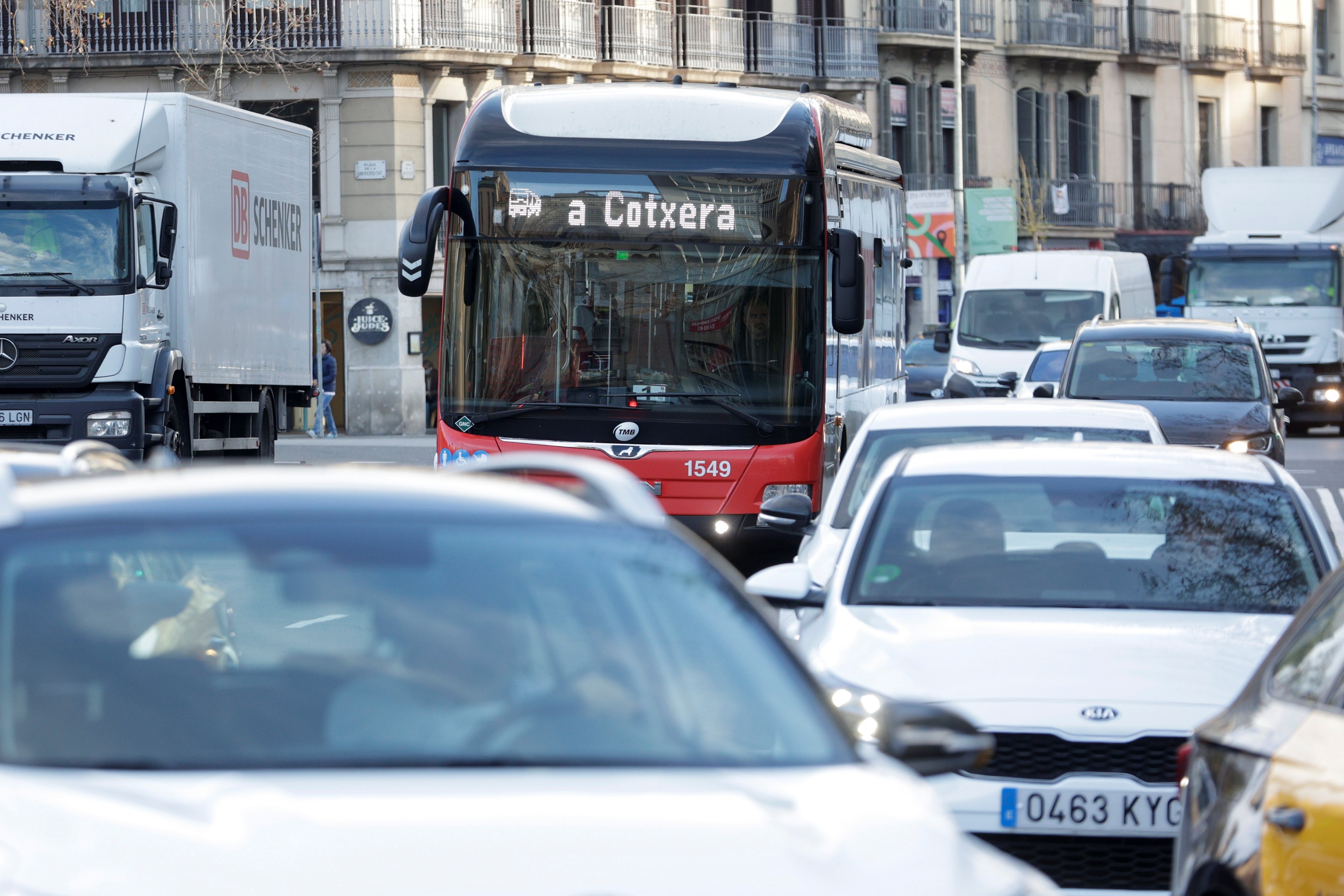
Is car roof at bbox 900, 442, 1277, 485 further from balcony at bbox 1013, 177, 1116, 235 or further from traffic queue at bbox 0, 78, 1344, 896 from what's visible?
balcony at bbox 1013, 177, 1116, 235

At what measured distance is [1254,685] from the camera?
14.9 ft

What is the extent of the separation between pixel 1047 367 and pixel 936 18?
2955 centimetres

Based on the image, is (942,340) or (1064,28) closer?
(942,340)

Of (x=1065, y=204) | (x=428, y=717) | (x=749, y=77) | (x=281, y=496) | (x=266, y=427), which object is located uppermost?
(x=749, y=77)

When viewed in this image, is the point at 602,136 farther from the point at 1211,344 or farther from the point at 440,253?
the point at 440,253

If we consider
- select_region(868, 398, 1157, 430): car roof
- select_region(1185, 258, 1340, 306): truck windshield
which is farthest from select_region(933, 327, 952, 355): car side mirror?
select_region(868, 398, 1157, 430): car roof

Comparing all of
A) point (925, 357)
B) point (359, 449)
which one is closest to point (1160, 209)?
point (925, 357)

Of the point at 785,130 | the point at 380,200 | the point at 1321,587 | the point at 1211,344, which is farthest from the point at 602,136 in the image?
the point at 380,200

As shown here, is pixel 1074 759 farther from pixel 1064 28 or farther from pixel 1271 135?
pixel 1271 135

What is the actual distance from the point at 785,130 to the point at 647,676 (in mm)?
10073

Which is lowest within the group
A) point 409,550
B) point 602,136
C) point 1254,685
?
point 1254,685

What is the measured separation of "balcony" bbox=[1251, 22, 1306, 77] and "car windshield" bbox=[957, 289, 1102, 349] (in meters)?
34.8

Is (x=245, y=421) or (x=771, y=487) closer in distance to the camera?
(x=771, y=487)

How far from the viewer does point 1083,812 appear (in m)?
5.49
